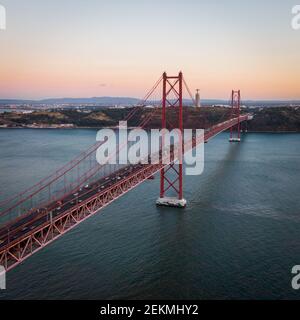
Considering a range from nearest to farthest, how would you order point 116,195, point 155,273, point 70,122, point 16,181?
point 155,273 → point 116,195 → point 16,181 → point 70,122

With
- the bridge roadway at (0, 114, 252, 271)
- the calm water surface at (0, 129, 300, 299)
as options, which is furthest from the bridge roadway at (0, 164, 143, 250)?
the calm water surface at (0, 129, 300, 299)

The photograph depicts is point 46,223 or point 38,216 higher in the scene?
point 46,223

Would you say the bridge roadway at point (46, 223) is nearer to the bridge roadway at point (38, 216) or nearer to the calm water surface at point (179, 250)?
the bridge roadway at point (38, 216)

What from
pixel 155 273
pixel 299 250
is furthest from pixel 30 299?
pixel 299 250

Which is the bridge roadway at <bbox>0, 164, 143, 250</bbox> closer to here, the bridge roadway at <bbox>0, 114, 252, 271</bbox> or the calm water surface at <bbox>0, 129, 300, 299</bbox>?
the bridge roadway at <bbox>0, 114, 252, 271</bbox>

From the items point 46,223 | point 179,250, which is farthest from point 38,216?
point 179,250

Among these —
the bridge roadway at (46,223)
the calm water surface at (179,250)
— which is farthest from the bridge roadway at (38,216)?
the calm water surface at (179,250)

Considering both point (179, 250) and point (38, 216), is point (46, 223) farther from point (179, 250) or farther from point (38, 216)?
point (179, 250)
